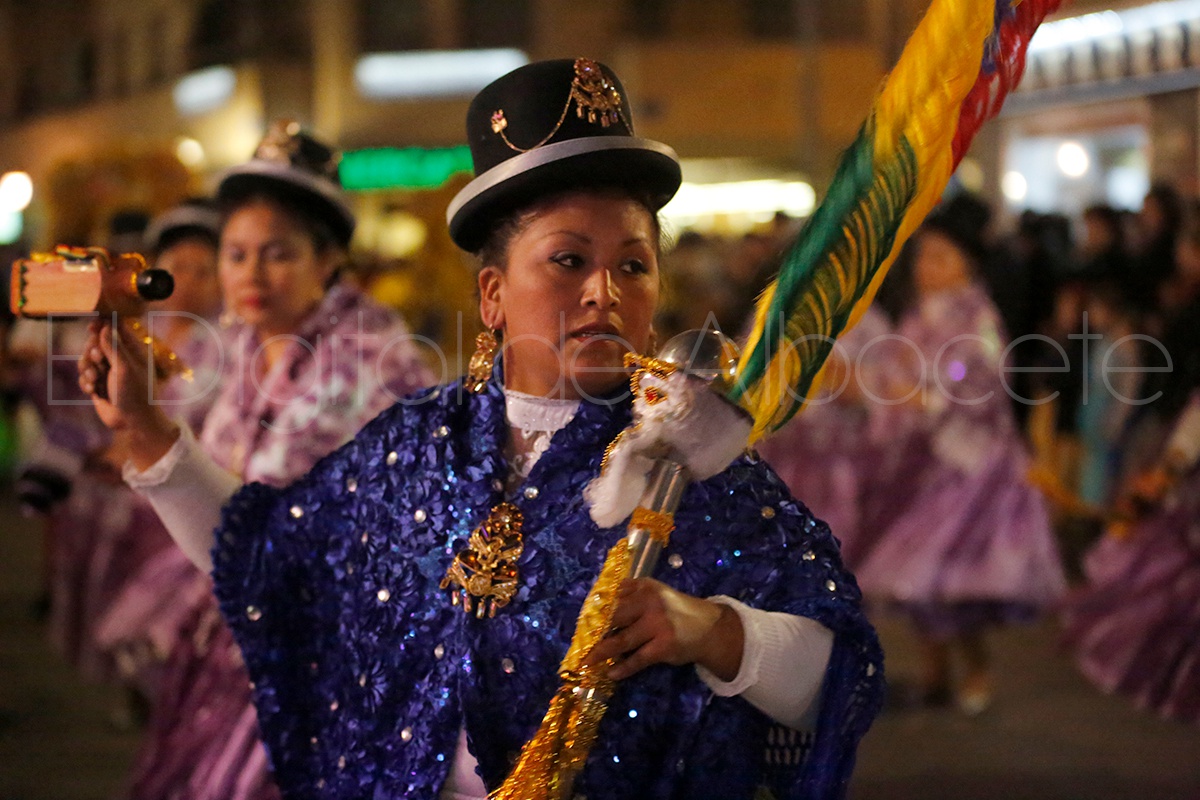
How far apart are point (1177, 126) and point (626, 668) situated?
12761 millimetres

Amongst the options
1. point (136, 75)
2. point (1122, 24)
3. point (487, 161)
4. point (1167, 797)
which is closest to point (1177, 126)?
point (1122, 24)

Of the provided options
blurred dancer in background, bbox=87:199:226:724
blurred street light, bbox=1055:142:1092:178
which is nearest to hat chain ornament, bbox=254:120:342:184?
blurred dancer in background, bbox=87:199:226:724

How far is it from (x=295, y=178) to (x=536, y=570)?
1.75m

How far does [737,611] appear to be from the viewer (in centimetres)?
221

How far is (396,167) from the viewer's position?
24938 millimetres

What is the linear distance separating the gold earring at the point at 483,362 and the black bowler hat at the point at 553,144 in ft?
0.68

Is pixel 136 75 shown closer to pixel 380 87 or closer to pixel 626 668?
pixel 380 87

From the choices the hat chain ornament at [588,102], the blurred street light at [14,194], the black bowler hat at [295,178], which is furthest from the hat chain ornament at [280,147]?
the blurred street light at [14,194]

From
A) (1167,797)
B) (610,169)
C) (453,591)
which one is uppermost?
(610,169)

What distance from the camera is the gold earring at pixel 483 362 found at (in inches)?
105

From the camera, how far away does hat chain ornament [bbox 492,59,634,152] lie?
2.41 meters

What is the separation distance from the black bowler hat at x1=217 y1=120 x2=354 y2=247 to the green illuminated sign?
2088 cm

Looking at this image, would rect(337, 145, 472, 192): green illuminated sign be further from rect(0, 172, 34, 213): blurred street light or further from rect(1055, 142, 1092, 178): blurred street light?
rect(1055, 142, 1092, 178): blurred street light

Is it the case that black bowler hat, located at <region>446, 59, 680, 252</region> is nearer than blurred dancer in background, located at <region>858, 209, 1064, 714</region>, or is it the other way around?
black bowler hat, located at <region>446, 59, 680, 252</region>
